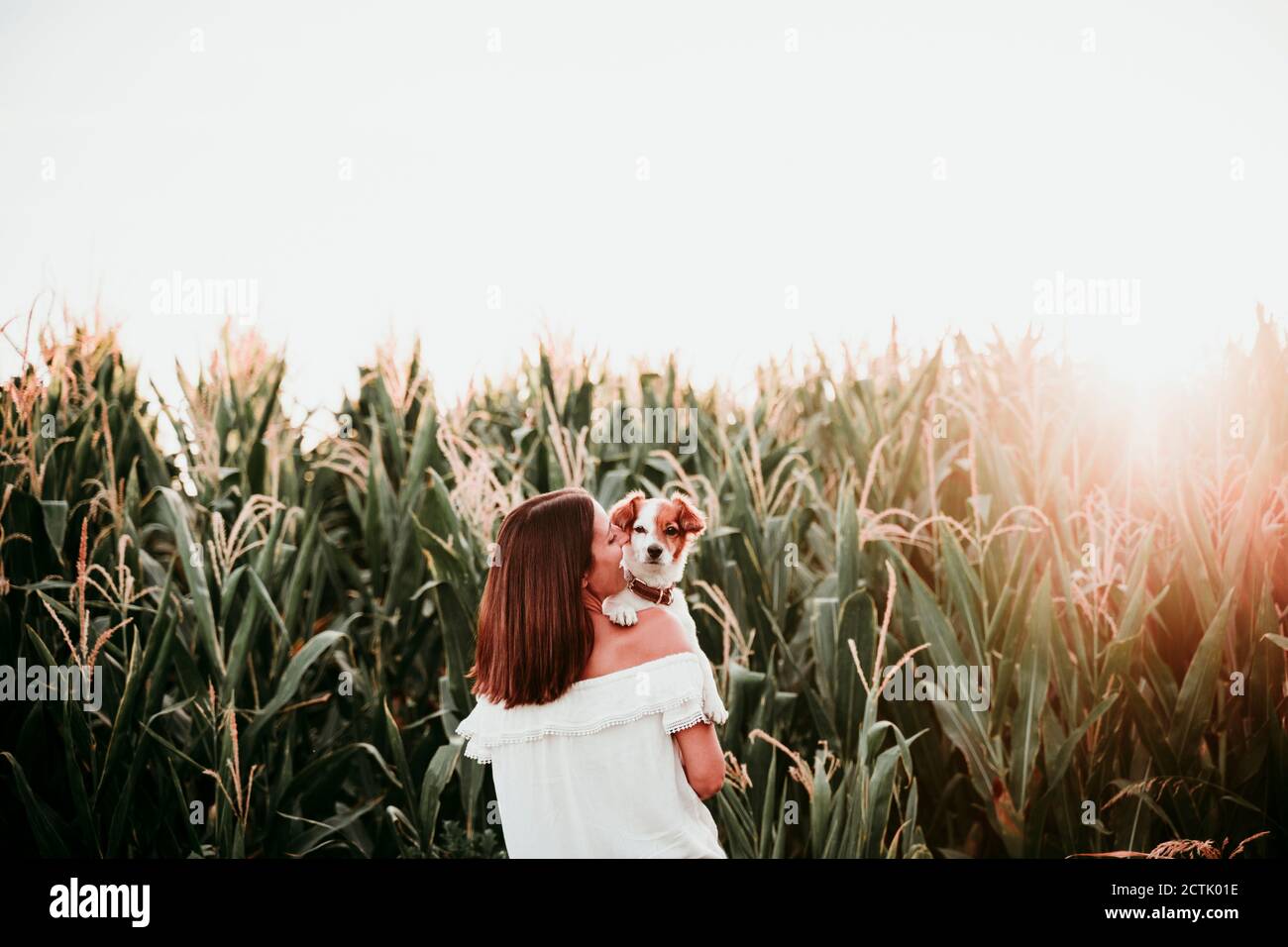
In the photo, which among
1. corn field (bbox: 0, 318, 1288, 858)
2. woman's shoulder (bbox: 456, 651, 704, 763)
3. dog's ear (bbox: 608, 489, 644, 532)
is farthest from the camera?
corn field (bbox: 0, 318, 1288, 858)

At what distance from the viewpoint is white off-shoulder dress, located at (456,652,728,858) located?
85.3 inches

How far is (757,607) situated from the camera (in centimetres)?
301

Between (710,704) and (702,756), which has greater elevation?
(710,704)

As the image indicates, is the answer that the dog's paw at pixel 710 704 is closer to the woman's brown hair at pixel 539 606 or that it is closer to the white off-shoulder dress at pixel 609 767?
the white off-shoulder dress at pixel 609 767

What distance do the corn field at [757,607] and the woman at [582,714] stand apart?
1.88 feet

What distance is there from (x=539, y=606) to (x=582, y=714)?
250 mm

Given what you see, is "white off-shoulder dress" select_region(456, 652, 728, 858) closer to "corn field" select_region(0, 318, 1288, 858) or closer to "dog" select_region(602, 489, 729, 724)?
"dog" select_region(602, 489, 729, 724)

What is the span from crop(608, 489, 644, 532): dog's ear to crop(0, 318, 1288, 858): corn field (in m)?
0.60

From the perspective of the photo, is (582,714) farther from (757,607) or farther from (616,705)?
(757,607)

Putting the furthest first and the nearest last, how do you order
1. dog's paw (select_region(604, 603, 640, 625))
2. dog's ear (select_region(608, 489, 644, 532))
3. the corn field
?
1. the corn field
2. dog's ear (select_region(608, 489, 644, 532))
3. dog's paw (select_region(604, 603, 640, 625))

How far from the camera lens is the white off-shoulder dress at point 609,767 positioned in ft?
7.11

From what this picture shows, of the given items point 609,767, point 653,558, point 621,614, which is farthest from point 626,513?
point 609,767

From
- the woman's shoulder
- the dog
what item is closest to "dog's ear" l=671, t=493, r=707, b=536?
the dog
